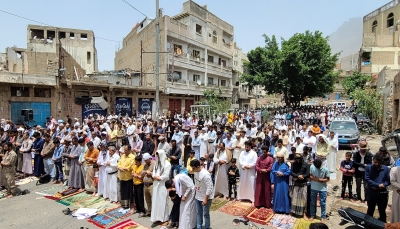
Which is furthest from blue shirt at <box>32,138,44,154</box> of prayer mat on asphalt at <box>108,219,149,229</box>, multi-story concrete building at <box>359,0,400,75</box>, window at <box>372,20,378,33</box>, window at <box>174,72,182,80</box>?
window at <box>372,20,378,33</box>

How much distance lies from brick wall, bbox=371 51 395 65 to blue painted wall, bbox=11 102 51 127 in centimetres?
3890

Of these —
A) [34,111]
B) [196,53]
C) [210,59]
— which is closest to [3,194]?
[34,111]

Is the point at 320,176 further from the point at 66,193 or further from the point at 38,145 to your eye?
the point at 38,145

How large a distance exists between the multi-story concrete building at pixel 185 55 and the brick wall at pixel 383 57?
1947 centimetres

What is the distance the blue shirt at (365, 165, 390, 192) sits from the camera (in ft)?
16.8

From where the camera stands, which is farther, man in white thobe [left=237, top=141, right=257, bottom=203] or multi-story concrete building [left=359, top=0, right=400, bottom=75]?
multi-story concrete building [left=359, top=0, right=400, bottom=75]

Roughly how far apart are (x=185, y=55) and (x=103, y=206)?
22.4 m

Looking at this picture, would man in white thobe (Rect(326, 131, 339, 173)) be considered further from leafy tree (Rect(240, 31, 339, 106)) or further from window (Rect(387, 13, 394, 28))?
window (Rect(387, 13, 394, 28))

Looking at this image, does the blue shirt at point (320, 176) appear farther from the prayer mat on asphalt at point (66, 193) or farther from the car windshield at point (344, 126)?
the car windshield at point (344, 126)

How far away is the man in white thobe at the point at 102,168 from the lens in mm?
7324

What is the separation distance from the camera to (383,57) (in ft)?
114

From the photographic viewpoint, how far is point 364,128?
18.5m

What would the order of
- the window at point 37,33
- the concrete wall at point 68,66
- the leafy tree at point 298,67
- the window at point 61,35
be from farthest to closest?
the window at point 61,35 < the window at point 37,33 < the leafy tree at point 298,67 < the concrete wall at point 68,66

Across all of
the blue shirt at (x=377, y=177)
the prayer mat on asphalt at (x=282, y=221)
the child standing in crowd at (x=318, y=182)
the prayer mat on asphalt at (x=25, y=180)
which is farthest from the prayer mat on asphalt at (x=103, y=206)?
the blue shirt at (x=377, y=177)
